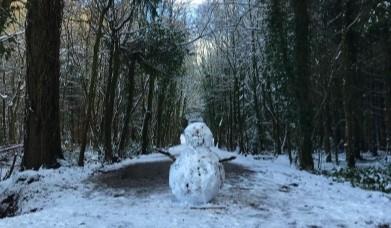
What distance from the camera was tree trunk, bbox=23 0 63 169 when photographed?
11.9m

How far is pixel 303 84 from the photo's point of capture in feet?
A: 48.4

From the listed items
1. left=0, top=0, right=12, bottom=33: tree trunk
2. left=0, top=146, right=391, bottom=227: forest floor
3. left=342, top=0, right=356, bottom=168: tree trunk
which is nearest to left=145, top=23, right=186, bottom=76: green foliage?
left=342, top=0, right=356, bottom=168: tree trunk

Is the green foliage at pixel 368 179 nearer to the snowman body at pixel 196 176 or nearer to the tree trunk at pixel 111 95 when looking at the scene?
the snowman body at pixel 196 176

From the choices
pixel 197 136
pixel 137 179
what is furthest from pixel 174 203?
pixel 137 179

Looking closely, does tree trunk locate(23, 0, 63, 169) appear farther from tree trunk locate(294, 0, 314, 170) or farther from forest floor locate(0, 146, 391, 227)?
tree trunk locate(294, 0, 314, 170)

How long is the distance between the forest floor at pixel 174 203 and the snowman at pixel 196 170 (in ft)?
0.71

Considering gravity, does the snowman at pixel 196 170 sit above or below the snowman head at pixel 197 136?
below

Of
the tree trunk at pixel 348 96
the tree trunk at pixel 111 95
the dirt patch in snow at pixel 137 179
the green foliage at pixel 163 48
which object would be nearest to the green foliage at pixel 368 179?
the tree trunk at pixel 348 96

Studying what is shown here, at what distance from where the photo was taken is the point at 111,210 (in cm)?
704

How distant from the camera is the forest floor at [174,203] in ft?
20.9

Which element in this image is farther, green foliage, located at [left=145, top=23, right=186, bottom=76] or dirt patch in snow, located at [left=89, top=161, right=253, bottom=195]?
green foliage, located at [left=145, top=23, right=186, bottom=76]

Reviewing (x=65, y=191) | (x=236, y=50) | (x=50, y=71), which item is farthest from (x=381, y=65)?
(x=65, y=191)

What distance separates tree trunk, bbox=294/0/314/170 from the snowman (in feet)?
24.3

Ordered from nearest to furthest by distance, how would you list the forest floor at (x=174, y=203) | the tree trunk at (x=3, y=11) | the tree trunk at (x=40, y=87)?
the forest floor at (x=174, y=203), the tree trunk at (x=3, y=11), the tree trunk at (x=40, y=87)
